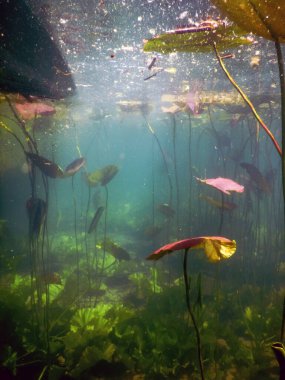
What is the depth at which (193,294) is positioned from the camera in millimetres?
8445

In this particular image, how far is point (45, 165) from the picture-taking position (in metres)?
6.33

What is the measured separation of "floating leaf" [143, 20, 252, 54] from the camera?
3.27 m

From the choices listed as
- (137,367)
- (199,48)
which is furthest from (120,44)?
(137,367)

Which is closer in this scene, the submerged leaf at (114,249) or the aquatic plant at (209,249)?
the aquatic plant at (209,249)

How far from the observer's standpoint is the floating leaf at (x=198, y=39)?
3266 mm

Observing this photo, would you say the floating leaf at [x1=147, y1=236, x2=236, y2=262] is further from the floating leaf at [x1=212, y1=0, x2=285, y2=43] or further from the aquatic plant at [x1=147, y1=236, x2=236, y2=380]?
the floating leaf at [x1=212, y1=0, x2=285, y2=43]

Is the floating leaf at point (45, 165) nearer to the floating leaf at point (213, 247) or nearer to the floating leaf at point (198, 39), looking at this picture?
the floating leaf at point (198, 39)

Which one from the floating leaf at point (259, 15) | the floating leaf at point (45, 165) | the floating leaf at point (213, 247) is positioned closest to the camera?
the floating leaf at point (213, 247)

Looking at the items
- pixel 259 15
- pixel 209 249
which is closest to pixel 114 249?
pixel 209 249

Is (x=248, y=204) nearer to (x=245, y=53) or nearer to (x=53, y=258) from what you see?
(x=245, y=53)

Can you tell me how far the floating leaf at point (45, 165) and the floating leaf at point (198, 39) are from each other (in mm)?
3392

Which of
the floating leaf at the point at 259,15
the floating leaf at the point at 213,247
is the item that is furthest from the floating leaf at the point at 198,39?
the floating leaf at the point at 213,247

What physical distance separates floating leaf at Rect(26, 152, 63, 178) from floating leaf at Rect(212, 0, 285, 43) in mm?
4592

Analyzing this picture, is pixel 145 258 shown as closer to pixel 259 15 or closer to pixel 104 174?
pixel 259 15
